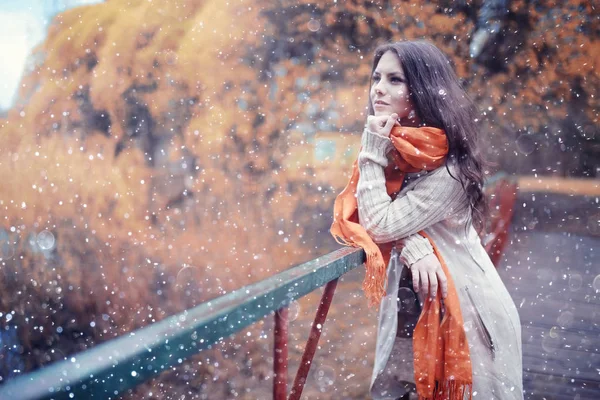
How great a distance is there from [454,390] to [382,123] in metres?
0.90

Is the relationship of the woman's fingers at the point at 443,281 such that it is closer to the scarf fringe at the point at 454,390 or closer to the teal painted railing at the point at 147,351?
the scarf fringe at the point at 454,390

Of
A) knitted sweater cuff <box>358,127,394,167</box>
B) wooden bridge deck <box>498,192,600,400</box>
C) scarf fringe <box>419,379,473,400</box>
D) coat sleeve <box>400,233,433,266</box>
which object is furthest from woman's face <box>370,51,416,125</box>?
wooden bridge deck <box>498,192,600,400</box>

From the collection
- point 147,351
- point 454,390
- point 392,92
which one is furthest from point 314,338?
point 147,351

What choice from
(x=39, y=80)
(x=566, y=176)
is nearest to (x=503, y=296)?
(x=39, y=80)

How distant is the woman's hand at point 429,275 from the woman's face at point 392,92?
51 centimetres

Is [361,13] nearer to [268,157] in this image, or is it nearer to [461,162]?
[268,157]

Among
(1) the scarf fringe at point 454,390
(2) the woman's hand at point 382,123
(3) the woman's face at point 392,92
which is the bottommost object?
(1) the scarf fringe at point 454,390

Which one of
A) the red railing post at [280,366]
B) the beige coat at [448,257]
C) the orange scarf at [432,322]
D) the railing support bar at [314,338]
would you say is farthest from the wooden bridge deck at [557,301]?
the red railing post at [280,366]

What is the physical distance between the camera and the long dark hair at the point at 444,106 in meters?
1.81

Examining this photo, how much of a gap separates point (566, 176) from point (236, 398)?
1551 cm

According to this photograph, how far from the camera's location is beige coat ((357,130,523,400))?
1744 millimetres

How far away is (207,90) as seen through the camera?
869cm

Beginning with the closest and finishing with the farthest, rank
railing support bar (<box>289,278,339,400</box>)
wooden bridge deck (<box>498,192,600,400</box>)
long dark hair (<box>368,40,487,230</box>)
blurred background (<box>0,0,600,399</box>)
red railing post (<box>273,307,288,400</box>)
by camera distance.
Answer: red railing post (<box>273,307,288,400</box>)
railing support bar (<box>289,278,339,400</box>)
long dark hair (<box>368,40,487,230</box>)
wooden bridge deck (<box>498,192,600,400</box>)
blurred background (<box>0,0,600,399</box>)

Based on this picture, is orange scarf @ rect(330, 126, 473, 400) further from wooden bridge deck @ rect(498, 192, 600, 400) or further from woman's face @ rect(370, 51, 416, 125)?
wooden bridge deck @ rect(498, 192, 600, 400)
